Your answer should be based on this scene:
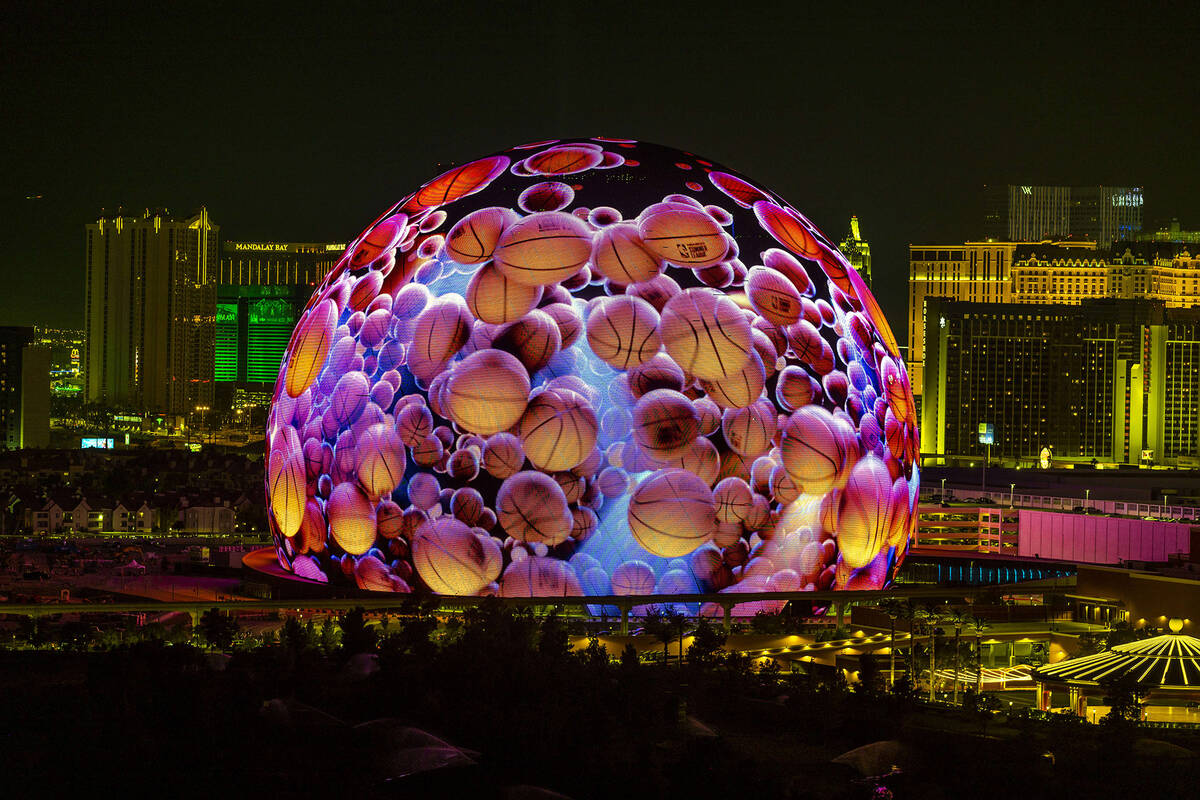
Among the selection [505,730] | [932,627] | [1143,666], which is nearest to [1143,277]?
[932,627]

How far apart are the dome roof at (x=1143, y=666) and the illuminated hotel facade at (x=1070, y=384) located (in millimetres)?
133578

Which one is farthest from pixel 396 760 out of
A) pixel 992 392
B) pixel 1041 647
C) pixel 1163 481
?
pixel 992 392

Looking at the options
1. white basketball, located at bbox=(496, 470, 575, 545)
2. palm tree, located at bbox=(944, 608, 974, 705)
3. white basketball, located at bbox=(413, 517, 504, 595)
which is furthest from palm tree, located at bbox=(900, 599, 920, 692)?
white basketball, located at bbox=(413, 517, 504, 595)

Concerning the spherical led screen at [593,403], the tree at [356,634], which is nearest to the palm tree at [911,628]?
the spherical led screen at [593,403]

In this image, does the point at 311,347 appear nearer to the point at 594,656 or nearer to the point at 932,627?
the point at 594,656

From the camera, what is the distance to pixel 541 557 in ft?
100

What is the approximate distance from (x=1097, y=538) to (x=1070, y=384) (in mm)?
119060

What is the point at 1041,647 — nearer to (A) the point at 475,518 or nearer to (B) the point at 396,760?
(A) the point at 475,518

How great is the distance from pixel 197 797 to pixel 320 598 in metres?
12.8

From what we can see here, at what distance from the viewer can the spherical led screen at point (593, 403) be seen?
30328 millimetres

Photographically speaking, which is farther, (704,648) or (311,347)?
(311,347)

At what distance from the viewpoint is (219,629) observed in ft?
104

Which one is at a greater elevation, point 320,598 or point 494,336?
point 494,336

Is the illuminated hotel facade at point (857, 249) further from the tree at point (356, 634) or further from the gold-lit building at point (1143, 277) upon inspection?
the tree at point (356, 634)
